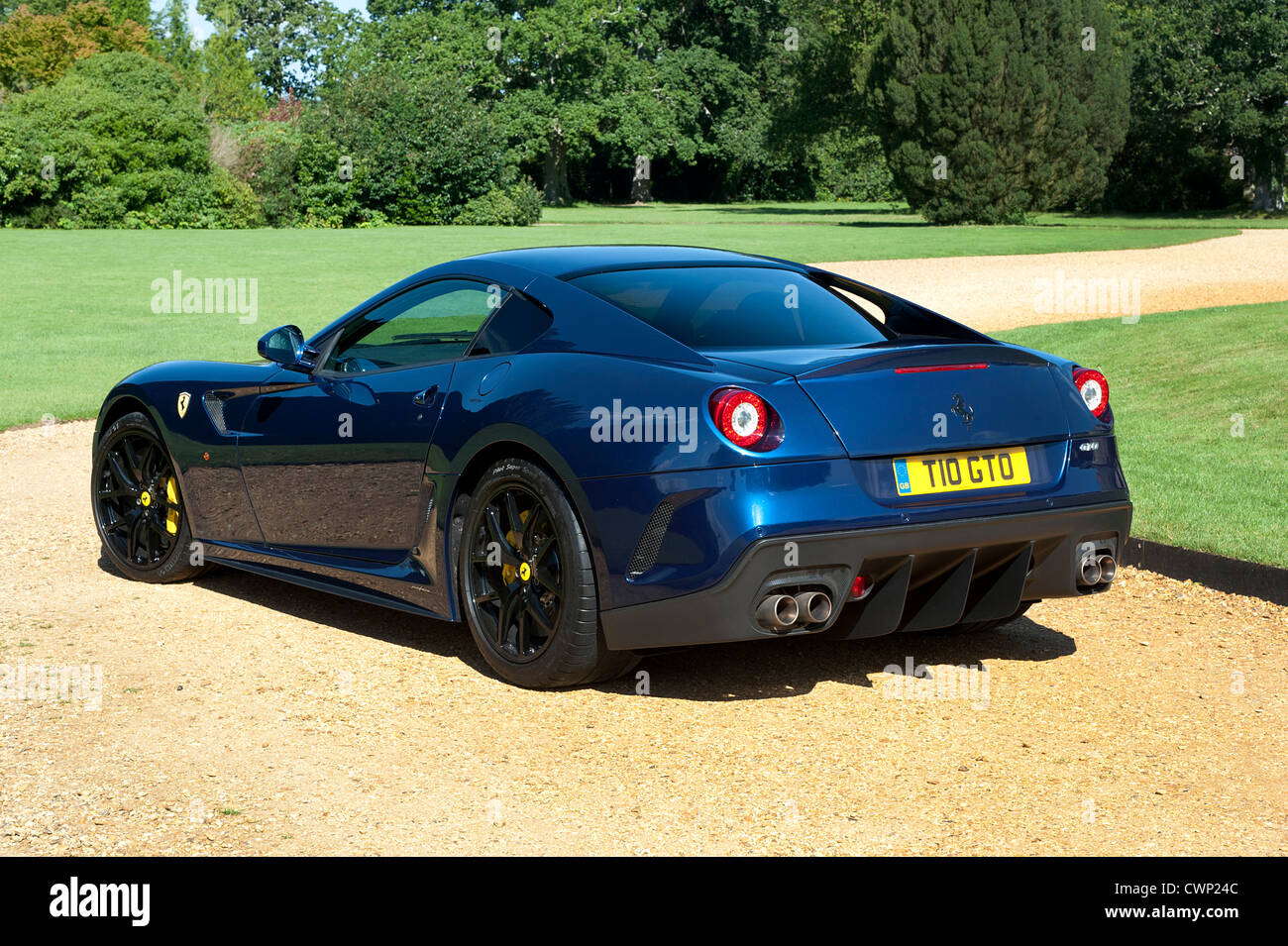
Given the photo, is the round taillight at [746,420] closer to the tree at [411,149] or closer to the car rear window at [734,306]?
the car rear window at [734,306]

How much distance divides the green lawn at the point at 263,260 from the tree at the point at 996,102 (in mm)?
1746

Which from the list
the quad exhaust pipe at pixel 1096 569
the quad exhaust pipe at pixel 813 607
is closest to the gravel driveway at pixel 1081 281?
the quad exhaust pipe at pixel 1096 569

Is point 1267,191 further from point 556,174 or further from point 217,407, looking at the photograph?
point 217,407

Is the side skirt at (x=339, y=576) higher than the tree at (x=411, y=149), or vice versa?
the tree at (x=411, y=149)

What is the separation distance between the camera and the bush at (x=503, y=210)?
175 feet

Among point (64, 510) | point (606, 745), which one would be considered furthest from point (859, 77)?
point (606, 745)

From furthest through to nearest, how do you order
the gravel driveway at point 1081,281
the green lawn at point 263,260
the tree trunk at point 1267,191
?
the tree trunk at point 1267,191
the gravel driveway at point 1081,281
the green lawn at point 263,260

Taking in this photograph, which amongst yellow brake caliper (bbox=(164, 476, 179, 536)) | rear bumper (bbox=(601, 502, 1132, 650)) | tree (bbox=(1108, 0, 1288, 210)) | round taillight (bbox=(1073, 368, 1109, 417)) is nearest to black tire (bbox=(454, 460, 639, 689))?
rear bumper (bbox=(601, 502, 1132, 650))

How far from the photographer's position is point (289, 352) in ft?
20.2

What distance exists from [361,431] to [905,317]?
211cm

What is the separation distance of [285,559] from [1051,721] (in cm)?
310

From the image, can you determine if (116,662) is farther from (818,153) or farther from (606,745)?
(818,153)

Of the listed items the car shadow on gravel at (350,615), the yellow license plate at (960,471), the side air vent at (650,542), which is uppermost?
the yellow license plate at (960,471)

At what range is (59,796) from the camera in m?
4.24
